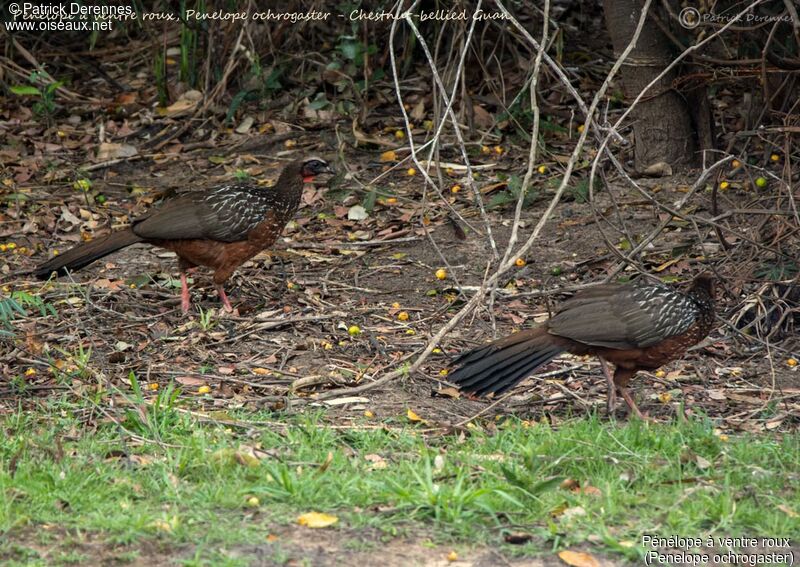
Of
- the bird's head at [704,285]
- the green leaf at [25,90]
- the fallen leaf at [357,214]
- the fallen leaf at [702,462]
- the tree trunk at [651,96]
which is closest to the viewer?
the fallen leaf at [702,462]

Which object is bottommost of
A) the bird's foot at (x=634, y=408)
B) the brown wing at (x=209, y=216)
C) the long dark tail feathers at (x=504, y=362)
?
the bird's foot at (x=634, y=408)

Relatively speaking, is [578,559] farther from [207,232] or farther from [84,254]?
[84,254]

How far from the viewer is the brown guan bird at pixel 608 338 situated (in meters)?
5.84

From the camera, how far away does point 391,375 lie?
599 centimetres

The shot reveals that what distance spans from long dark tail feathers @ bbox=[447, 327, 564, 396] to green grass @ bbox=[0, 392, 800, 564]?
287 mm

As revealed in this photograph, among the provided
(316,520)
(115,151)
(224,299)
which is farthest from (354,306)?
(115,151)

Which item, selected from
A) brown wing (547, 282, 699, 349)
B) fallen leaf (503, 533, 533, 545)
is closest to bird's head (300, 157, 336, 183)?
brown wing (547, 282, 699, 349)

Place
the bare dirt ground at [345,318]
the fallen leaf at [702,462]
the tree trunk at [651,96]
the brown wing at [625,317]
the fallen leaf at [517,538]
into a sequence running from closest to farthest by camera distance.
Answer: the fallen leaf at [517,538], the fallen leaf at [702,462], the brown wing at [625,317], the bare dirt ground at [345,318], the tree trunk at [651,96]

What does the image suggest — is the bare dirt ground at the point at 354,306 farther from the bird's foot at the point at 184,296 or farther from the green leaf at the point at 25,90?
the green leaf at the point at 25,90

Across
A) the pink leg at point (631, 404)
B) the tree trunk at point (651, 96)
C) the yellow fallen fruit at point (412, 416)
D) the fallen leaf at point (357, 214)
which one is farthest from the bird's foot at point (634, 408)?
the fallen leaf at point (357, 214)

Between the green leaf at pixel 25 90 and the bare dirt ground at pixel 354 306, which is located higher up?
the green leaf at pixel 25 90

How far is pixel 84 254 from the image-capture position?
771 cm

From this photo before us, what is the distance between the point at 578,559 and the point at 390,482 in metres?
0.88

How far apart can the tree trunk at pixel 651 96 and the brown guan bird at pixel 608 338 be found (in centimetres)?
278
